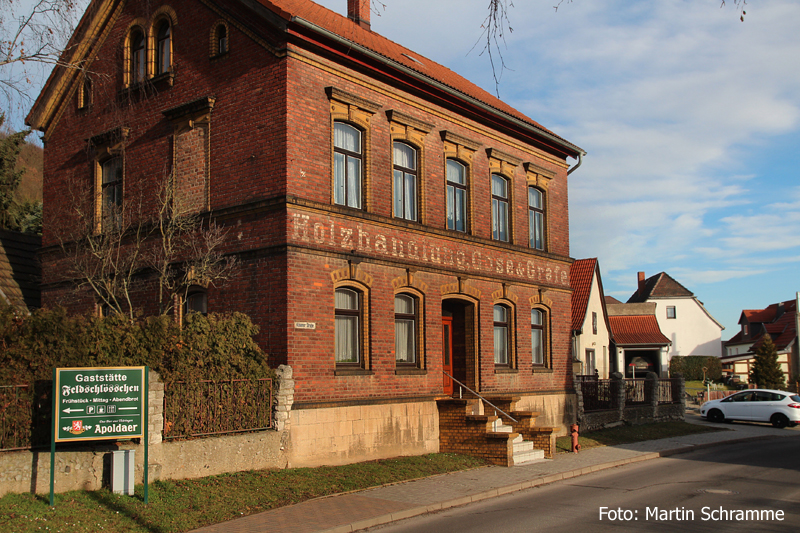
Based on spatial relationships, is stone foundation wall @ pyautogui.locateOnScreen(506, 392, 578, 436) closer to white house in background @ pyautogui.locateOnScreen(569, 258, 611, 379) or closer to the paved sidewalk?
Result: the paved sidewalk

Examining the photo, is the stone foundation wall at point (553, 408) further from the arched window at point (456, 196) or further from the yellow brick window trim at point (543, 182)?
the arched window at point (456, 196)

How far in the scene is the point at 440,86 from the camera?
1886 cm

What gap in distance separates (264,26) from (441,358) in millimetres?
9108

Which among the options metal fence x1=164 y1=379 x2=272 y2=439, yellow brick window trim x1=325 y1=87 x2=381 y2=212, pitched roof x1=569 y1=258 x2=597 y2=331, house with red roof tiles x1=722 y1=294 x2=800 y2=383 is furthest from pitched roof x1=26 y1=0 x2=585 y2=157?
house with red roof tiles x1=722 y1=294 x2=800 y2=383

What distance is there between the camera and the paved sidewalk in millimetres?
10117

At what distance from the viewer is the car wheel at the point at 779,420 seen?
30016 millimetres

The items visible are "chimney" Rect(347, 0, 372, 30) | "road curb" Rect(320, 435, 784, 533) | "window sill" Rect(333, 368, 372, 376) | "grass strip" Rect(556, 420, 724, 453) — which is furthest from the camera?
"chimney" Rect(347, 0, 372, 30)

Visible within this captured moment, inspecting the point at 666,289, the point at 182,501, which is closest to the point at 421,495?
the point at 182,501

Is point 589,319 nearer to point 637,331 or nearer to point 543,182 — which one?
point 637,331

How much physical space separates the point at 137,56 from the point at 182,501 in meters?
12.4

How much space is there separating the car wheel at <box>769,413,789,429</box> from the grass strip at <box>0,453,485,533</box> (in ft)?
73.2

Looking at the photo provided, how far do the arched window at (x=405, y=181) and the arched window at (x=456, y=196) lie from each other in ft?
4.95

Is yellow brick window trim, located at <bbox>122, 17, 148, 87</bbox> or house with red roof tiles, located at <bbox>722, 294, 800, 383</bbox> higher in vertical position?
yellow brick window trim, located at <bbox>122, 17, 148, 87</bbox>

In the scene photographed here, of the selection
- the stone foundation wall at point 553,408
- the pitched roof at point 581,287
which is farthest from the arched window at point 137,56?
the pitched roof at point 581,287
